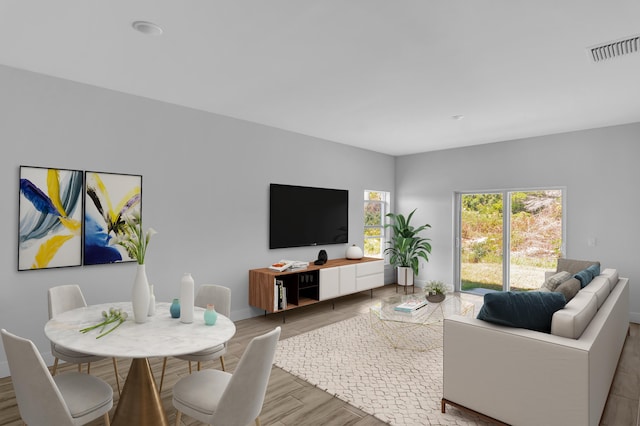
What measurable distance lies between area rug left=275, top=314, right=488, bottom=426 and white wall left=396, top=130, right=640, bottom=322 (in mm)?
2649

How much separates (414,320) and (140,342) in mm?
2544

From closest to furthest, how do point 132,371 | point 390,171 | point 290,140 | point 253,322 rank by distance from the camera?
point 132,371 → point 253,322 → point 290,140 → point 390,171

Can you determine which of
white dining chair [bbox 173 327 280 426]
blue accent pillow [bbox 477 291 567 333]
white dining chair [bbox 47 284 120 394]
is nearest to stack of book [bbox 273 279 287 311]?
white dining chair [bbox 47 284 120 394]

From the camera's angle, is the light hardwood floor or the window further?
the window

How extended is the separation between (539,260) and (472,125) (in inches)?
95.1

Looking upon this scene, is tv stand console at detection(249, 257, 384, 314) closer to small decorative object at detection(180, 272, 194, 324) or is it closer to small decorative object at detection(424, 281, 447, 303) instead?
small decorative object at detection(424, 281, 447, 303)

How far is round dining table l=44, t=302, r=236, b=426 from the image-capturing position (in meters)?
1.83

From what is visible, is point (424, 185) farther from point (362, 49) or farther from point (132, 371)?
point (132, 371)

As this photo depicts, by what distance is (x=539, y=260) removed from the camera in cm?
553

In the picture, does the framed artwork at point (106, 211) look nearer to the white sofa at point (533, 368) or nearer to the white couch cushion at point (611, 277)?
the white sofa at point (533, 368)

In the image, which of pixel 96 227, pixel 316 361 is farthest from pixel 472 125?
pixel 96 227

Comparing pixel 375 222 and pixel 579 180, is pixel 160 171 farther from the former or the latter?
pixel 579 180

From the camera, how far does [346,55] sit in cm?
276

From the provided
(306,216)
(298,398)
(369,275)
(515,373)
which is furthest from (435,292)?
(306,216)
